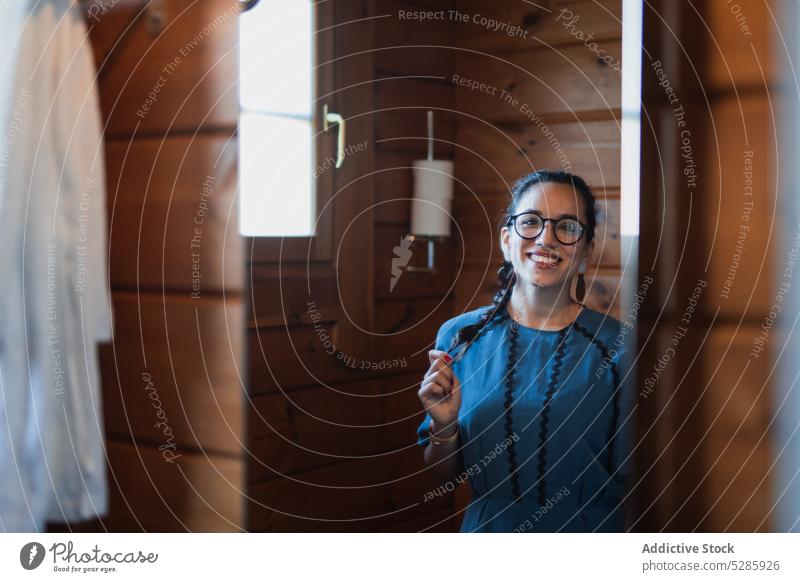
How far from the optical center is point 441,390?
22.5 inches

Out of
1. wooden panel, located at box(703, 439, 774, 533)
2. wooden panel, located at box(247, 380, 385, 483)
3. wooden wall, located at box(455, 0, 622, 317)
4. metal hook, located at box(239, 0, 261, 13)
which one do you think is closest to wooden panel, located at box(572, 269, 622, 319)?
wooden wall, located at box(455, 0, 622, 317)

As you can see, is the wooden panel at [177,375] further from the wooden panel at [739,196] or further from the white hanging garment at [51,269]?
the wooden panel at [739,196]

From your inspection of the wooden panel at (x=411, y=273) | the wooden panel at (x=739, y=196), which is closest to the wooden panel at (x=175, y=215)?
the wooden panel at (x=411, y=273)

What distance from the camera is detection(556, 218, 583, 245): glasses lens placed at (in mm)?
543

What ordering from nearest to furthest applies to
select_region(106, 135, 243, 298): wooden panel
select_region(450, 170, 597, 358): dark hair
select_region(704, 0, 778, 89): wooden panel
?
1. select_region(704, 0, 778, 89): wooden panel
2. select_region(450, 170, 597, 358): dark hair
3. select_region(106, 135, 243, 298): wooden panel

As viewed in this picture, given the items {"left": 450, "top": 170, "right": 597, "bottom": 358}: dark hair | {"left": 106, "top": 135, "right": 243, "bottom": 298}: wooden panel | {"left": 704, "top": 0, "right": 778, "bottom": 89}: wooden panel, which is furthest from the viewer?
{"left": 106, "top": 135, "right": 243, "bottom": 298}: wooden panel

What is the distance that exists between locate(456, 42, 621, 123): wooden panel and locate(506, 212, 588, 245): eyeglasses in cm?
10

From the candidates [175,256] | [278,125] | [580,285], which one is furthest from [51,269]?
[580,285]

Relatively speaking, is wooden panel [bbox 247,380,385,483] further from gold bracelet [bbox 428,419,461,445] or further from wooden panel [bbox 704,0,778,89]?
wooden panel [bbox 704,0,778,89]

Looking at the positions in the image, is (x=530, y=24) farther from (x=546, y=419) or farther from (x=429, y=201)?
(x=546, y=419)

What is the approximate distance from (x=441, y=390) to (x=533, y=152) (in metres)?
0.18

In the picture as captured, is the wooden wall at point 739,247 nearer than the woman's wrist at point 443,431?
Yes

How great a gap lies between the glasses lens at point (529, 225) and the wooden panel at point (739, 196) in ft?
0.36

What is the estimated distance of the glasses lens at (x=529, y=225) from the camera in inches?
21.6
